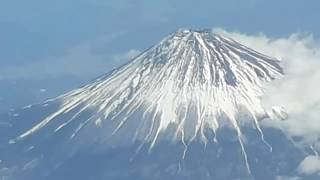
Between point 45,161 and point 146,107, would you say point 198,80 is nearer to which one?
point 146,107

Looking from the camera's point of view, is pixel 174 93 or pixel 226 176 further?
pixel 174 93

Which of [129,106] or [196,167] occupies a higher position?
[129,106]

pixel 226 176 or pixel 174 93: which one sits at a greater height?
pixel 174 93

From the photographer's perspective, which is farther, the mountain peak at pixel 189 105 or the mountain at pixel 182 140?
the mountain peak at pixel 189 105

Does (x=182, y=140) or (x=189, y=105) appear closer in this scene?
(x=182, y=140)

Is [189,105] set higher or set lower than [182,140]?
higher

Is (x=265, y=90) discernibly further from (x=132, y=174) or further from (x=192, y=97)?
(x=132, y=174)

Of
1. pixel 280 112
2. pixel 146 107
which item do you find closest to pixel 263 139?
pixel 280 112

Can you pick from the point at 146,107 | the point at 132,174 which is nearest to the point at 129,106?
the point at 146,107

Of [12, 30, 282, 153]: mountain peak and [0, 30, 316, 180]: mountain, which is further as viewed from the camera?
[12, 30, 282, 153]: mountain peak
